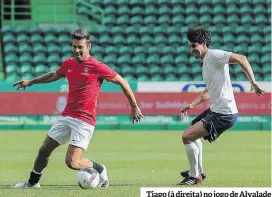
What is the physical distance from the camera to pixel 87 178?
10.0m

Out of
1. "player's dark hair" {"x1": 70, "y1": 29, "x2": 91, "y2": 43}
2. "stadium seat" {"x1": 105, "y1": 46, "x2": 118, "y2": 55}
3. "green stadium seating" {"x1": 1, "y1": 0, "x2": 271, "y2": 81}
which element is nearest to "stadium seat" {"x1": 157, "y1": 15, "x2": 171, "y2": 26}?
"green stadium seating" {"x1": 1, "y1": 0, "x2": 271, "y2": 81}

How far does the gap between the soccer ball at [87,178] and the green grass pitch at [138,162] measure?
9cm

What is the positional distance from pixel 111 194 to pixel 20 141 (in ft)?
36.4

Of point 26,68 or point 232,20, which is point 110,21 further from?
point 232,20

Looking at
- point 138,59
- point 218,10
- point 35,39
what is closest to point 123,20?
point 138,59

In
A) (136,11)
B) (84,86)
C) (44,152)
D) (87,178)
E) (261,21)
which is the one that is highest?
(136,11)

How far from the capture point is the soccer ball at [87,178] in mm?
9992

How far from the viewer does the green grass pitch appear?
10673 millimetres

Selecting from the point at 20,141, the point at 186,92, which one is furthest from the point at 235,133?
the point at 20,141

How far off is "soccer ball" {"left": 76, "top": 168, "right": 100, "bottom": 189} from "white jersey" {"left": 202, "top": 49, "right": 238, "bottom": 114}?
1.85 metres

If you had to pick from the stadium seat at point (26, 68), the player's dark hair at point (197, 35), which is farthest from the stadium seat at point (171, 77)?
the player's dark hair at point (197, 35)

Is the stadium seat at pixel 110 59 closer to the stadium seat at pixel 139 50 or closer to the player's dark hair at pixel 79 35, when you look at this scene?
the stadium seat at pixel 139 50

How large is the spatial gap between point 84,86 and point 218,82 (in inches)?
69.1

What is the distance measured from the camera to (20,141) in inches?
803
